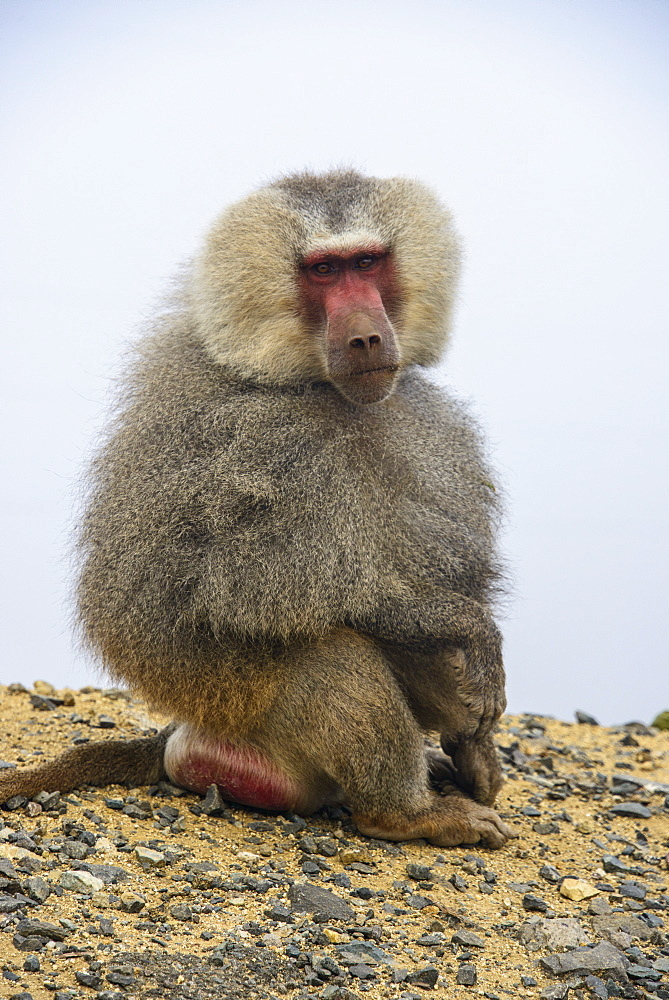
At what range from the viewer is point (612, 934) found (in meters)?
4.05

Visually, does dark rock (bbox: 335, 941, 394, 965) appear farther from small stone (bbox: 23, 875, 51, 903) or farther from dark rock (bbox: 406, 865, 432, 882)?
small stone (bbox: 23, 875, 51, 903)

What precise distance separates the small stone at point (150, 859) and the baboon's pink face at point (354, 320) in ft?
6.14

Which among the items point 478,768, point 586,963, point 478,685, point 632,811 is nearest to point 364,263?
point 478,685

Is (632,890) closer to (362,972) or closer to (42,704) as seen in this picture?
(362,972)

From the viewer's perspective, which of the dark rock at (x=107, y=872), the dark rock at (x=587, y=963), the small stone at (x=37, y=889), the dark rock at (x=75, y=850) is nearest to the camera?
the small stone at (x=37, y=889)

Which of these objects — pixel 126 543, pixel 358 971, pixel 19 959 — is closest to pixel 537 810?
pixel 358 971

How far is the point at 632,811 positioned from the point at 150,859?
2.55 m

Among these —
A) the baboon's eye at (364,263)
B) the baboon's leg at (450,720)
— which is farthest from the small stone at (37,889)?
the baboon's eye at (364,263)

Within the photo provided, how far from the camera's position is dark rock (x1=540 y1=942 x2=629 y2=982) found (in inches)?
146

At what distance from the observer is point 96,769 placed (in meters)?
4.67

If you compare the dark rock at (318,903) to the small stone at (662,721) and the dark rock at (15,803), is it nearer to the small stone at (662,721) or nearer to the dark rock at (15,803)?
the dark rock at (15,803)

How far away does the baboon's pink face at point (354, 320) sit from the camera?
165 inches

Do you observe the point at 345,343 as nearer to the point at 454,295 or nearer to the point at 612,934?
the point at 454,295

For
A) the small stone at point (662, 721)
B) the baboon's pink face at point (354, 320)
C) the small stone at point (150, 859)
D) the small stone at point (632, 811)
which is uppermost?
the baboon's pink face at point (354, 320)
